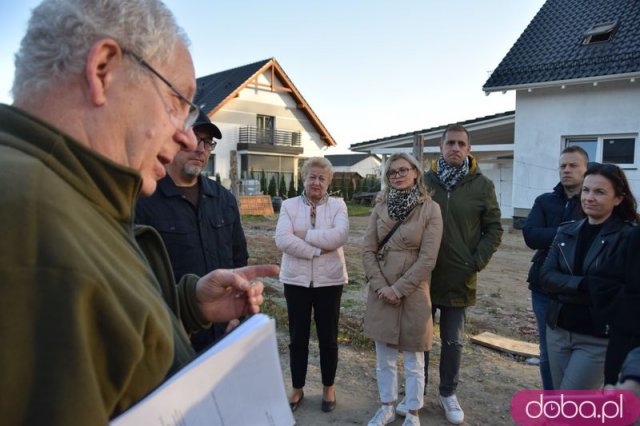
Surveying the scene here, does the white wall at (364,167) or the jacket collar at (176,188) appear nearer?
the jacket collar at (176,188)

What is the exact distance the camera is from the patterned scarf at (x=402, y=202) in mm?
3857

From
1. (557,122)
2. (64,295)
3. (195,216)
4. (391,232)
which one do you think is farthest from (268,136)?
(64,295)

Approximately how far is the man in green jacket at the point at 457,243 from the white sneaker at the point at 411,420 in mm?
309

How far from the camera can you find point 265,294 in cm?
709

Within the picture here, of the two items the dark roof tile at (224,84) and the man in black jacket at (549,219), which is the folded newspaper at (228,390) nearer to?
the man in black jacket at (549,219)

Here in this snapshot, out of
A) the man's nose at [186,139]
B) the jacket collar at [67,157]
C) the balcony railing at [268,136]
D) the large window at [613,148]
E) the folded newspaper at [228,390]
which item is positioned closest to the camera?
the jacket collar at [67,157]

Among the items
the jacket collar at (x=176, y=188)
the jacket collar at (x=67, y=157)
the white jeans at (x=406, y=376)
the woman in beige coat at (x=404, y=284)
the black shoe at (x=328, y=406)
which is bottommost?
the black shoe at (x=328, y=406)

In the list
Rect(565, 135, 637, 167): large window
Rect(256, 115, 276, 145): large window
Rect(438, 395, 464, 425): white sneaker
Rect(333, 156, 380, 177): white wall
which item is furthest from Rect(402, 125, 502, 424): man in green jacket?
Rect(333, 156, 380, 177): white wall

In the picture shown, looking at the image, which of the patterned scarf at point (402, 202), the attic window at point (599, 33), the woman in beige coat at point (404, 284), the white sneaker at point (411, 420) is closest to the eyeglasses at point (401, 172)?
the woman in beige coat at point (404, 284)

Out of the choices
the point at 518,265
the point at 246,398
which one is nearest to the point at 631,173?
the point at 518,265

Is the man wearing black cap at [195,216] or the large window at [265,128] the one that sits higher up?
the large window at [265,128]

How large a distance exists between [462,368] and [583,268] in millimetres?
2057

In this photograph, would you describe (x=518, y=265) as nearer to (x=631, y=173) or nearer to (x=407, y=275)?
(x=631, y=173)

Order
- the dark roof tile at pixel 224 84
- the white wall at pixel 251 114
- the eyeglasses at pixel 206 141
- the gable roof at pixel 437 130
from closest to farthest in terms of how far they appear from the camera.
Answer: the eyeglasses at pixel 206 141 → the gable roof at pixel 437 130 → the dark roof tile at pixel 224 84 → the white wall at pixel 251 114
